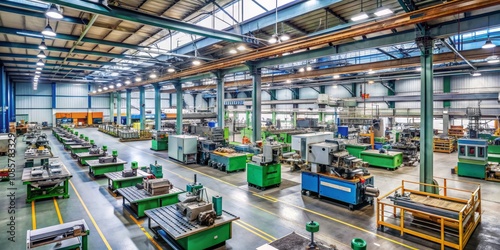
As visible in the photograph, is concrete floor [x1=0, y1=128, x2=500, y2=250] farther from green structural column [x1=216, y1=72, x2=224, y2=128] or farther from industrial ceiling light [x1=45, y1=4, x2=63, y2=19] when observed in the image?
green structural column [x1=216, y1=72, x2=224, y2=128]

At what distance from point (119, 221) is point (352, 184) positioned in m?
5.98

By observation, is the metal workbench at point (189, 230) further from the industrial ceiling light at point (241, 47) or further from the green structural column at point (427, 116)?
the industrial ceiling light at point (241, 47)

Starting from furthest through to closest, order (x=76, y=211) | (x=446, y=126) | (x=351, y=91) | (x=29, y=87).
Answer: (x=29, y=87) → (x=351, y=91) → (x=446, y=126) → (x=76, y=211)

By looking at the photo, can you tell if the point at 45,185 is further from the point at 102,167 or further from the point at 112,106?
the point at 112,106

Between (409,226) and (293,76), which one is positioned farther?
(293,76)

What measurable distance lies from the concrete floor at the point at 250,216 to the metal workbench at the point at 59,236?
3.02 feet

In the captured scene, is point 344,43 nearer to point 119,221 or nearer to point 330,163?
point 330,163

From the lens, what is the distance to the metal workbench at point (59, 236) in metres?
3.94

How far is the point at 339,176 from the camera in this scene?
291 inches

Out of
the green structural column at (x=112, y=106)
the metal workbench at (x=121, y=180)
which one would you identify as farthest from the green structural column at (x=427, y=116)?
the green structural column at (x=112, y=106)

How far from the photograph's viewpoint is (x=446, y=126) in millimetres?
18828

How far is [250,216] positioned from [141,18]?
616 centimetres

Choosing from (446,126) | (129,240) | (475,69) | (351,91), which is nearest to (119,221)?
(129,240)

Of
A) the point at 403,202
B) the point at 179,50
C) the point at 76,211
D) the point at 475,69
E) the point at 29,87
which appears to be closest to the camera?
the point at 403,202
